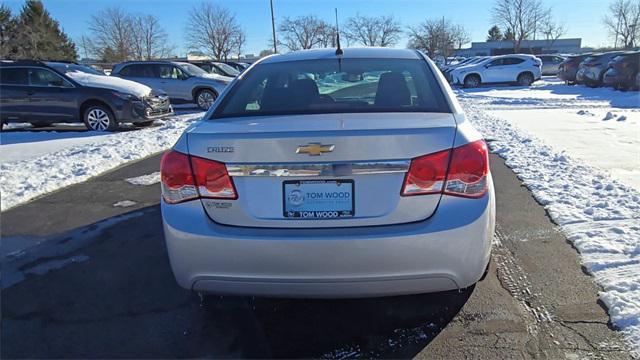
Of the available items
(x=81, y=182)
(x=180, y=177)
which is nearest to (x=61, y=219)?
(x=81, y=182)

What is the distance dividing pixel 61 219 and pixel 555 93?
63.5 ft

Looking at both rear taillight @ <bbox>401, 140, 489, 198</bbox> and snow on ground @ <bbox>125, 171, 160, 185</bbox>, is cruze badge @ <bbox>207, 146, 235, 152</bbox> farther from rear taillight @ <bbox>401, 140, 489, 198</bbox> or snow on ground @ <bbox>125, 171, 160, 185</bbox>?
snow on ground @ <bbox>125, 171, 160, 185</bbox>

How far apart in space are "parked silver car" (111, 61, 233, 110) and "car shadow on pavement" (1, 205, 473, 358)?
12.4 m

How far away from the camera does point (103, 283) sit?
312 centimetres

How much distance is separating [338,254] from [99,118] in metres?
9.92

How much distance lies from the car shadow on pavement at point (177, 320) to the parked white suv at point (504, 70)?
22.8 meters

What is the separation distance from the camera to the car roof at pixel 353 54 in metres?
→ 3.30

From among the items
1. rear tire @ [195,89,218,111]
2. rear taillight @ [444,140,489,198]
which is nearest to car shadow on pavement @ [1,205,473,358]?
rear taillight @ [444,140,489,198]

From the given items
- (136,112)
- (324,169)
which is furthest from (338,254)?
(136,112)

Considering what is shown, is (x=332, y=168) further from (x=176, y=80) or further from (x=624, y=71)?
(x=624, y=71)

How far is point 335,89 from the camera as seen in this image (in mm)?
3465

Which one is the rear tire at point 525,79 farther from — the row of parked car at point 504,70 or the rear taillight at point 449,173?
the rear taillight at point 449,173

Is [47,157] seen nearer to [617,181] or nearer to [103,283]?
[103,283]

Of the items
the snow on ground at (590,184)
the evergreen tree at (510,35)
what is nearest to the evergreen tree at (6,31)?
the snow on ground at (590,184)
